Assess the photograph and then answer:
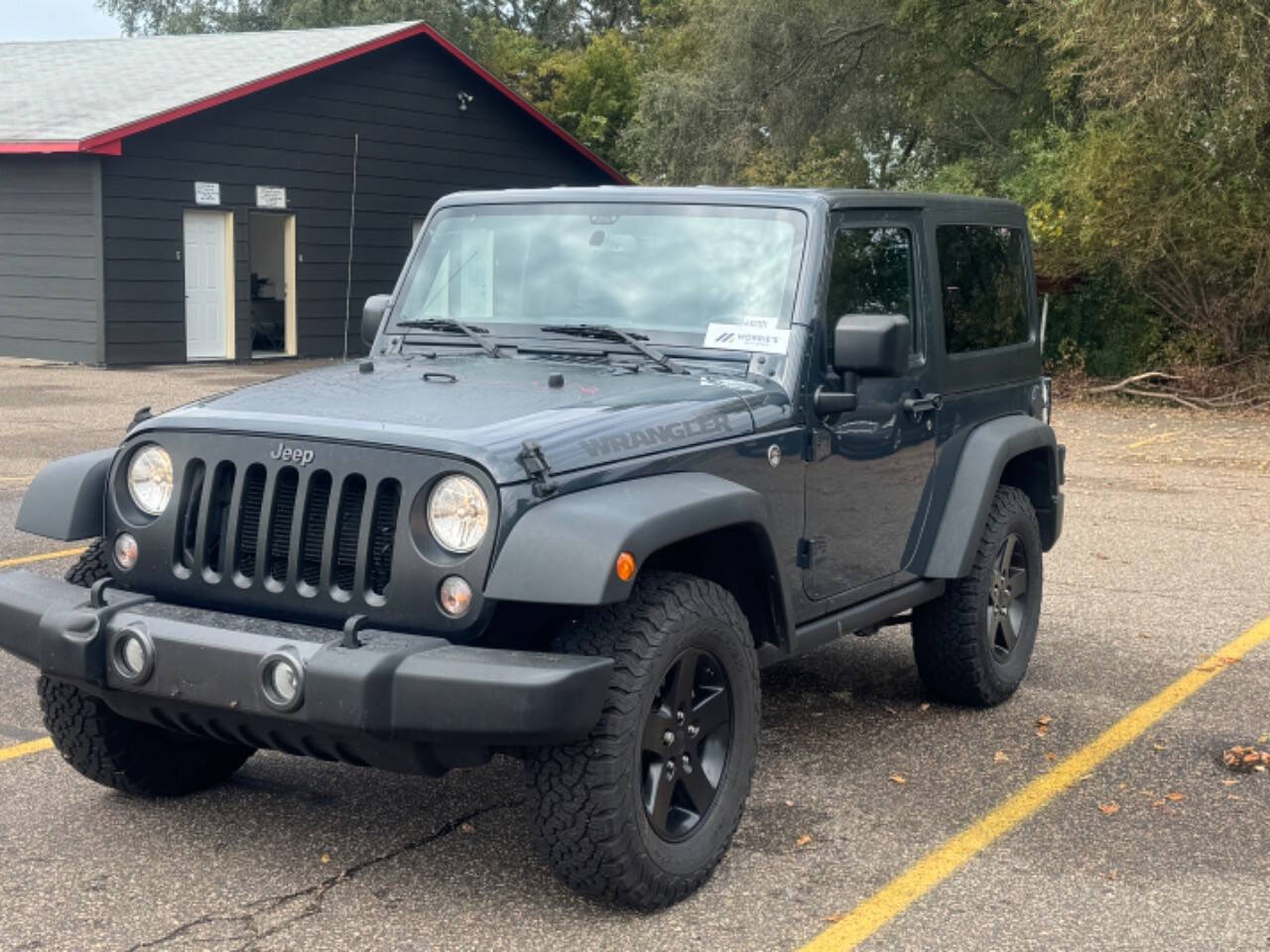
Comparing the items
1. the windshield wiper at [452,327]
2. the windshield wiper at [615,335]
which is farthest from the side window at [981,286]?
the windshield wiper at [452,327]

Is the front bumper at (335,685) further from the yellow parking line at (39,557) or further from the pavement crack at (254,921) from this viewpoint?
the yellow parking line at (39,557)

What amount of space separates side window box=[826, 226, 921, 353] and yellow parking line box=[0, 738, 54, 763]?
2.91 metres

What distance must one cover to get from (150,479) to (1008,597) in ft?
11.1

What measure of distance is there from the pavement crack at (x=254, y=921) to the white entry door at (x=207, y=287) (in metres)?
19.5

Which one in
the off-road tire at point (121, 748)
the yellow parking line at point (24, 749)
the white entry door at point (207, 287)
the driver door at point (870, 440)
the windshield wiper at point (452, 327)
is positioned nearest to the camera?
the off-road tire at point (121, 748)

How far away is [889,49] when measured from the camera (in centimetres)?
2847

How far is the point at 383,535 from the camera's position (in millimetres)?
4012

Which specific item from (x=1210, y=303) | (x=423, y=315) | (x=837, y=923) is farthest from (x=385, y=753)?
(x=1210, y=303)

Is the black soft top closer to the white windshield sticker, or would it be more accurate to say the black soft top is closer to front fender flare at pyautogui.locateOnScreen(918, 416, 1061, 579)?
the white windshield sticker

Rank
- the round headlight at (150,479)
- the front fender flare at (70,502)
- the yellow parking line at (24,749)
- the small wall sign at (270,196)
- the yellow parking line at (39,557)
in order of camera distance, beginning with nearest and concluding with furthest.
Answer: the round headlight at (150,479) → the front fender flare at (70,502) → the yellow parking line at (24,749) → the yellow parking line at (39,557) → the small wall sign at (270,196)

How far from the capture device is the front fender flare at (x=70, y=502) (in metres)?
4.51

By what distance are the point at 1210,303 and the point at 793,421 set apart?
16789 mm

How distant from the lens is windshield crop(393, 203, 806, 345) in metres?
5.17

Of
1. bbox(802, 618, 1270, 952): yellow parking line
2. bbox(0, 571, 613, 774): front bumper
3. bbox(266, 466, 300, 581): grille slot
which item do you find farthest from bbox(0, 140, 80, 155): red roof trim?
bbox(266, 466, 300, 581): grille slot
